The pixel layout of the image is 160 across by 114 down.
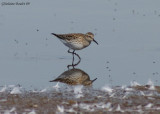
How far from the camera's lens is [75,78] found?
16344mm

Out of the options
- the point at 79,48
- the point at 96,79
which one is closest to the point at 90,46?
the point at 79,48

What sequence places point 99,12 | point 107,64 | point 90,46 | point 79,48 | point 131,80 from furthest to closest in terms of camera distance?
point 99,12 < point 90,46 < point 79,48 < point 107,64 < point 131,80

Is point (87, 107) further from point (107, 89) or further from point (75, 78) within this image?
point (75, 78)

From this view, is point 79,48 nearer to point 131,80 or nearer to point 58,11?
point 131,80

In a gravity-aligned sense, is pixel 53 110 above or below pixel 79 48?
below

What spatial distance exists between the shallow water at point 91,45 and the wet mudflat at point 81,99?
2.97 ft

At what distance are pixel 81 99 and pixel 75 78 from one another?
9.05 feet

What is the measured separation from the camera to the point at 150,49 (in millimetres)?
20656

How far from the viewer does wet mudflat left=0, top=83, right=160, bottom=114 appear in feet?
40.9

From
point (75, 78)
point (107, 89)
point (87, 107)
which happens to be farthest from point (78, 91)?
point (75, 78)

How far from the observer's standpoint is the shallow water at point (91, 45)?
1694 centimetres

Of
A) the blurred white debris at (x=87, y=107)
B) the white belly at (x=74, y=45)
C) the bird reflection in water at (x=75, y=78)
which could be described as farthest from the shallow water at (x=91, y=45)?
the blurred white debris at (x=87, y=107)

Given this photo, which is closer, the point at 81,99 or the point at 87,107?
the point at 87,107

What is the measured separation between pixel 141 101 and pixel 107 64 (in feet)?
16.3
